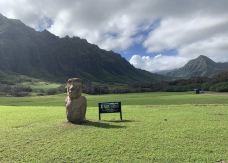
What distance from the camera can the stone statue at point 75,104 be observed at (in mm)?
24141

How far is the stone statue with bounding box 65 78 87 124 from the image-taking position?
2414 cm

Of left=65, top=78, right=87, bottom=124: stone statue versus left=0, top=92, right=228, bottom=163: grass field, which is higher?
left=65, top=78, right=87, bottom=124: stone statue

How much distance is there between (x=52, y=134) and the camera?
20.3 m

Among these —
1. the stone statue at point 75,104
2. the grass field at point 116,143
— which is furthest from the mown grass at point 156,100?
the grass field at point 116,143

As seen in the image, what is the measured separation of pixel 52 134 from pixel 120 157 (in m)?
6.74

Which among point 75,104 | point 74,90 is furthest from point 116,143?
point 74,90

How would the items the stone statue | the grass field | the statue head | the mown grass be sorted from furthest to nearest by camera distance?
the mown grass < the statue head < the stone statue < the grass field

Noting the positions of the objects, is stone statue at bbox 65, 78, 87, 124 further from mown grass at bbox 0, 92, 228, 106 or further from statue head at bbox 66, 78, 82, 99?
mown grass at bbox 0, 92, 228, 106

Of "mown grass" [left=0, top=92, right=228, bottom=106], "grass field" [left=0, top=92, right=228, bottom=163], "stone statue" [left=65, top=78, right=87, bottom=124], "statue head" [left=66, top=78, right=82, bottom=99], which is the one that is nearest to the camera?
"grass field" [left=0, top=92, right=228, bottom=163]

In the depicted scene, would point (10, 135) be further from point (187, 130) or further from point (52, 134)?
point (187, 130)

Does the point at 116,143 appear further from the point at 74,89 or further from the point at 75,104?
the point at 74,89

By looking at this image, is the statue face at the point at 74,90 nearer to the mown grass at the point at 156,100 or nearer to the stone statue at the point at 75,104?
the stone statue at the point at 75,104

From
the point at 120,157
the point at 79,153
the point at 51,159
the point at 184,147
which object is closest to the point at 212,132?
the point at 184,147

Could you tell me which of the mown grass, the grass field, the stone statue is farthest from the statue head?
the mown grass
